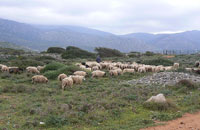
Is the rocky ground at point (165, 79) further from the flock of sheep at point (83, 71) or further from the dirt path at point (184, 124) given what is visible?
the dirt path at point (184, 124)

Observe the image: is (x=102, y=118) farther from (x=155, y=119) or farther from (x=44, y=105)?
(x=44, y=105)

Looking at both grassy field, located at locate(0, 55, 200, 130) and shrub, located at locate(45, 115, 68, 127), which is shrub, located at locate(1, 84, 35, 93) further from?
shrub, located at locate(45, 115, 68, 127)

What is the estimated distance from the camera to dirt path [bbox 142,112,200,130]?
259 inches

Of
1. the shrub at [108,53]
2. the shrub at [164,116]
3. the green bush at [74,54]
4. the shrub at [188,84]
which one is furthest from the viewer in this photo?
the shrub at [108,53]

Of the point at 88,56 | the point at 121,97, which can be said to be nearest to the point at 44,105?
the point at 121,97

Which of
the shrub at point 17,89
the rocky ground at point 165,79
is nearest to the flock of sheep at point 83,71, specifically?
the shrub at point 17,89

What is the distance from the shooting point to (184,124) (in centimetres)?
686

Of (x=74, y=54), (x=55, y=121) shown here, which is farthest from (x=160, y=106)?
(x=74, y=54)

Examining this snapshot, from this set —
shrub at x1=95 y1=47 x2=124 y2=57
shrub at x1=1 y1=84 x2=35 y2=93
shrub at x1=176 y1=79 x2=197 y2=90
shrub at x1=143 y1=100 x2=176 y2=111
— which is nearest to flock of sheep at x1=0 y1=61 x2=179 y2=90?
shrub at x1=1 y1=84 x2=35 y2=93

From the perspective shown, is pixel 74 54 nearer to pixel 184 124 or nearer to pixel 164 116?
pixel 164 116

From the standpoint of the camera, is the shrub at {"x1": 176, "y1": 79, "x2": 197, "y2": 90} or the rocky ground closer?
the shrub at {"x1": 176, "y1": 79, "x2": 197, "y2": 90}

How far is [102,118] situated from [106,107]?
1161 millimetres

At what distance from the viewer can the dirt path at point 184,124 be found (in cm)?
657

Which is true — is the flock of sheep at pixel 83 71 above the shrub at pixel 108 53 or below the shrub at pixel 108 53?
below
